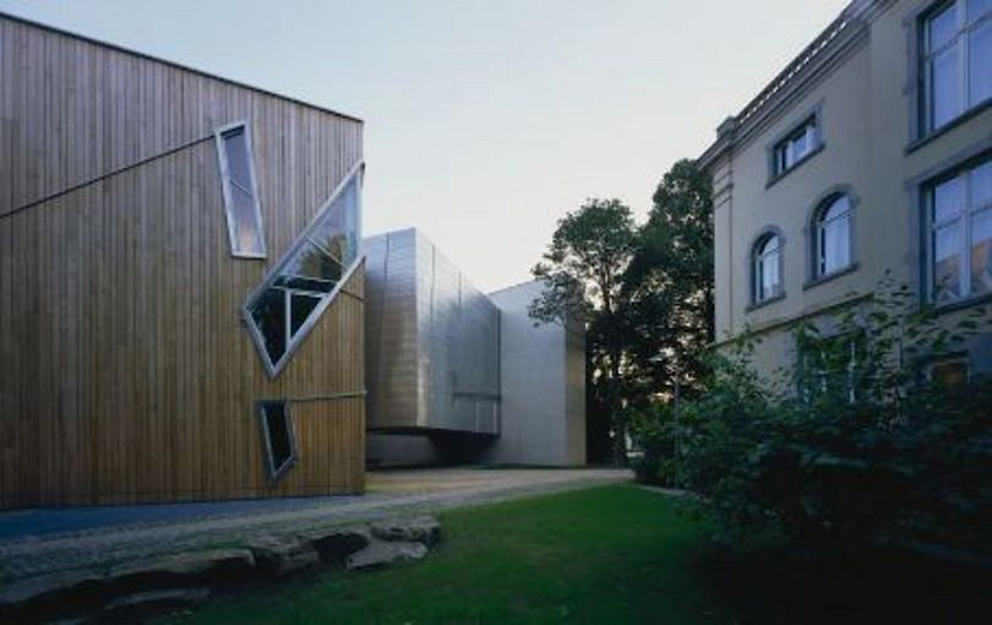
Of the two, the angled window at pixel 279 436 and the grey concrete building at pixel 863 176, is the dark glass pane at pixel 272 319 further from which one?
the grey concrete building at pixel 863 176

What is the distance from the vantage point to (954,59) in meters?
13.4

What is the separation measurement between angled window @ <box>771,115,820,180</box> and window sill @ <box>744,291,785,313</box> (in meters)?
A: 3.09

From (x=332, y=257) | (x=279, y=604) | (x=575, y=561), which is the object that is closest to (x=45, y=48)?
(x=332, y=257)

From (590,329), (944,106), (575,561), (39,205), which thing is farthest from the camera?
(590,329)

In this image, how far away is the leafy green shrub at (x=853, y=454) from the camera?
23.0 feet

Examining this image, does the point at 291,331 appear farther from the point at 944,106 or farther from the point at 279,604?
the point at 944,106

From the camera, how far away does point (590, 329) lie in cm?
3831

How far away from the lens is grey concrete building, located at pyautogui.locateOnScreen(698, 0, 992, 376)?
12.9 metres

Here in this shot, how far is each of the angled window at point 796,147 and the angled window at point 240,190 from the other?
1302cm

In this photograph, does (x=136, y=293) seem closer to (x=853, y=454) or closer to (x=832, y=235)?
(x=853, y=454)

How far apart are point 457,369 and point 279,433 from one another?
59.0ft

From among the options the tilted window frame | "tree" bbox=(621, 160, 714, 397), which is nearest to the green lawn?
the tilted window frame

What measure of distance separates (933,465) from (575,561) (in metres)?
4.47

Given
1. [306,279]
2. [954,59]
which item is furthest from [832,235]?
[306,279]
